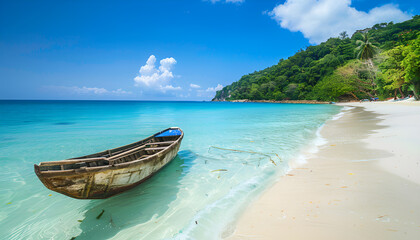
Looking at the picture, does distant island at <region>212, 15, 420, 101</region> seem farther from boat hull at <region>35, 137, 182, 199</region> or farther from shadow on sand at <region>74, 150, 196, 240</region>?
boat hull at <region>35, 137, 182, 199</region>

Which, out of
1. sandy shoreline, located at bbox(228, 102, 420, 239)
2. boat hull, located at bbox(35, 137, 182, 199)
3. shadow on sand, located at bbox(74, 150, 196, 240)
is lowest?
shadow on sand, located at bbox(74, 150, 196, 240)

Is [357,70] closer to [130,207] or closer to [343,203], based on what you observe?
[343,203]

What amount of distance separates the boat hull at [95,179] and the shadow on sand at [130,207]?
397mm

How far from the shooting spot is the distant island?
3134cm

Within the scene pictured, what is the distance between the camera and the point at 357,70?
5238 cm

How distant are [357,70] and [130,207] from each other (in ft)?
220

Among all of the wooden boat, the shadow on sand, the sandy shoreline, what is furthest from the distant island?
the wooden boat

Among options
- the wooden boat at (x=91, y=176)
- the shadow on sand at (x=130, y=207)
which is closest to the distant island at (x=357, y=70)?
the shadow on sand at (x=130, y=207)

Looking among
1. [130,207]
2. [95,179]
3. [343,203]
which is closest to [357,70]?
[343,203]

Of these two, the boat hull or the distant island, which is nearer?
the boat hull

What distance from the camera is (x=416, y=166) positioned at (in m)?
4.87

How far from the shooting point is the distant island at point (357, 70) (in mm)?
31344

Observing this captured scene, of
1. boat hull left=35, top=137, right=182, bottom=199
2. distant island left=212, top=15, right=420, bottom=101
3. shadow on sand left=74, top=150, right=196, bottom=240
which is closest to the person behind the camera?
boat hull left=35, top=137, right=182, bottom=199

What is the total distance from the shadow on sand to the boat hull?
1.30ft
